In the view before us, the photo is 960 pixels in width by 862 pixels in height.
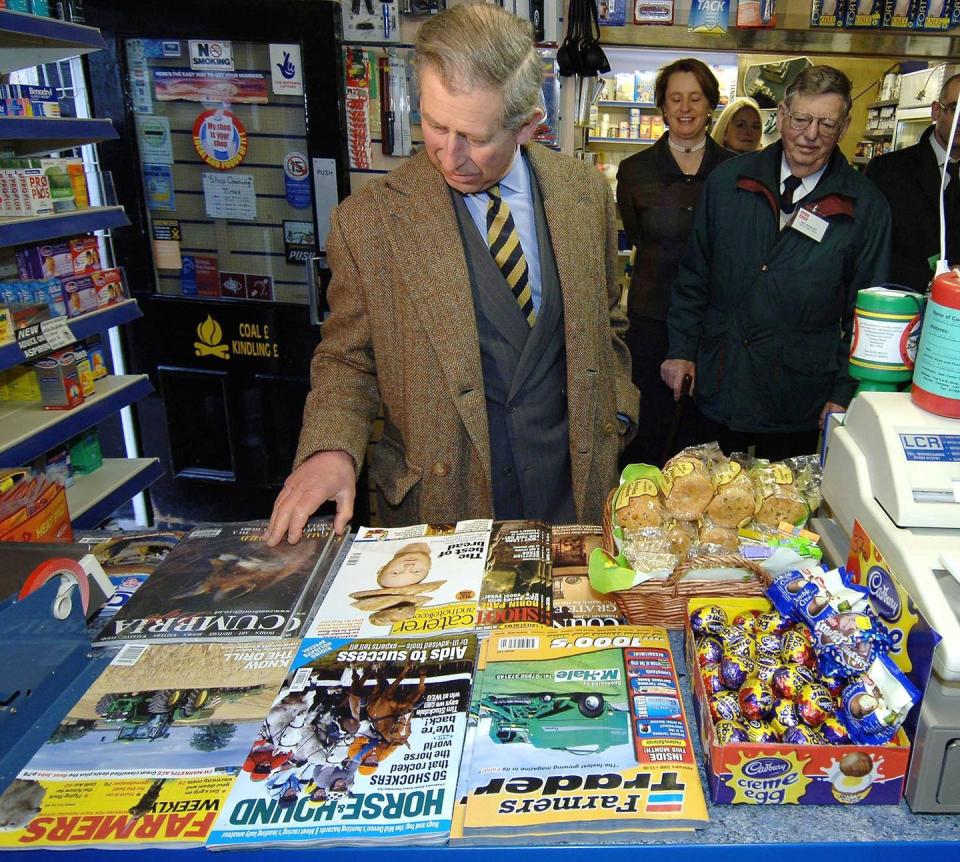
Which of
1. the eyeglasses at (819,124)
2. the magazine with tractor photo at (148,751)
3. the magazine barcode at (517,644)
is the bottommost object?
the magazine with tractor photo at (148,751)

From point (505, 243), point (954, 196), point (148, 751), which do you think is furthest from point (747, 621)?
point (954, 196)

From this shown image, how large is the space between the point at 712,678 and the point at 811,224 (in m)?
2.09

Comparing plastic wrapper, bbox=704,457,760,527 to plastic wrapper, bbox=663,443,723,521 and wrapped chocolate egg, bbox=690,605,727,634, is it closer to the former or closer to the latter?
plastic wrapper, bbox=663,443,723,521

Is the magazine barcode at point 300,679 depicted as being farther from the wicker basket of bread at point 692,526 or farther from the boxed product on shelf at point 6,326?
the boxed product on shelf at point 6,326

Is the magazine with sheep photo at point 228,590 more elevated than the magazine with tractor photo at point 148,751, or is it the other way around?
the magazine with sheep photo at point 228,590

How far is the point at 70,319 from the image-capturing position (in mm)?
2584

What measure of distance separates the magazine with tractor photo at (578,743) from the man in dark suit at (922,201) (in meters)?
2.60

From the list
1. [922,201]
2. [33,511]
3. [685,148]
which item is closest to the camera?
[33,511]

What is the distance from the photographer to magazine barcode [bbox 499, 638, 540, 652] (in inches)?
47.7

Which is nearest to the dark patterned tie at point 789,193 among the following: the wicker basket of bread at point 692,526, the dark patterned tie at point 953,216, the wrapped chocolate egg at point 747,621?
the dark patterned tie at point 953,216

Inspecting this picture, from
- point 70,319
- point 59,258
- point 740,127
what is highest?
point 740,127

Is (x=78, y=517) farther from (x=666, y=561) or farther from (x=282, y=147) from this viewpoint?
(x=666, y=561)

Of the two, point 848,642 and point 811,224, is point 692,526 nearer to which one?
point 848,642

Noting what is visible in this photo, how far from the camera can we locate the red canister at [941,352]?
1188mm
